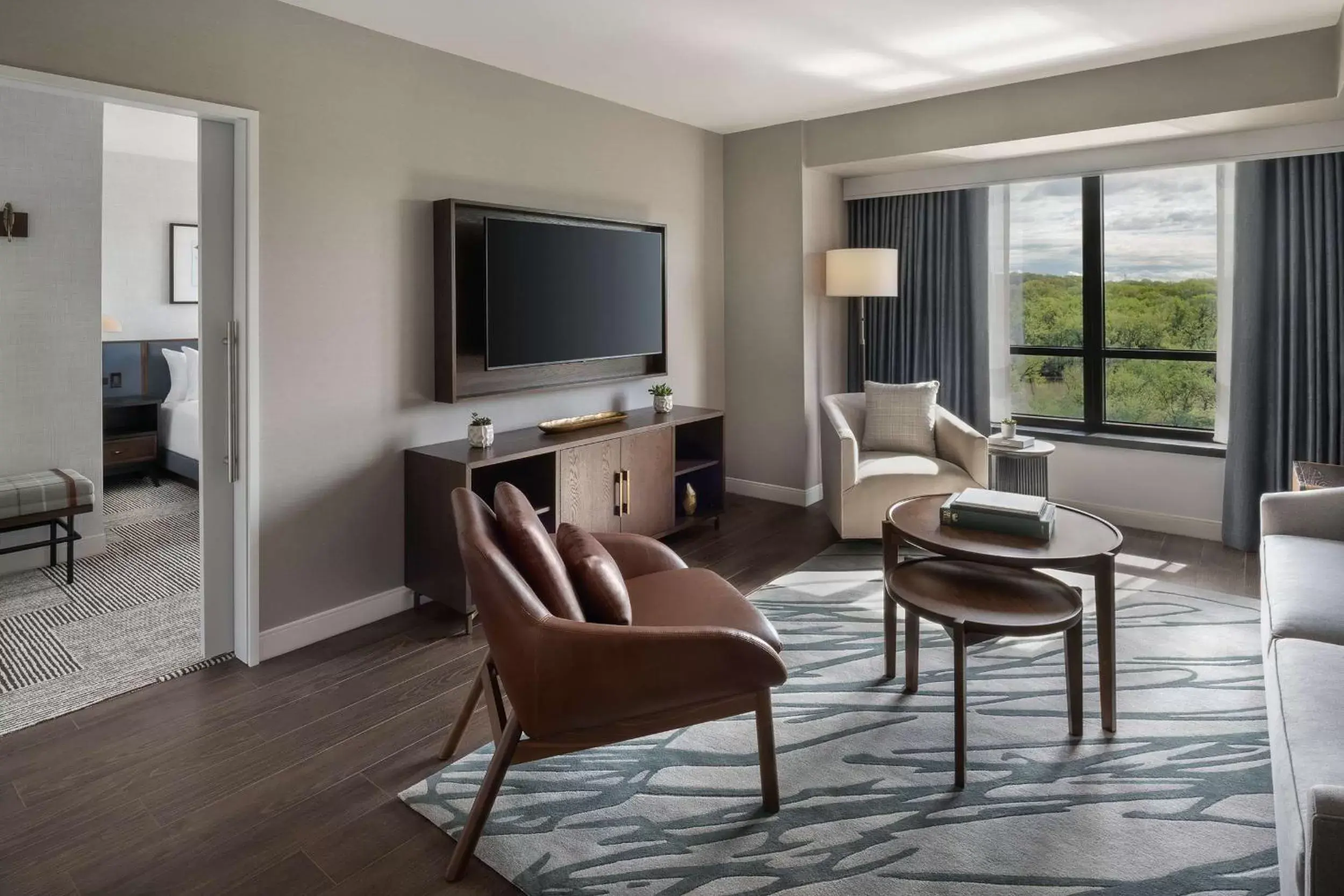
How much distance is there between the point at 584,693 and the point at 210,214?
7.15 feet

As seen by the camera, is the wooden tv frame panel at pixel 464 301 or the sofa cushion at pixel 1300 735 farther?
the wooden tv frame panel at pixel 464 301

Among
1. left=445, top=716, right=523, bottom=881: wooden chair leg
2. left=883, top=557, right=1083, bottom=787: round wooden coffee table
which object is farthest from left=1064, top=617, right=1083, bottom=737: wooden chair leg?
left=445, top=716, right=523, bottom=881: wooden chair leg

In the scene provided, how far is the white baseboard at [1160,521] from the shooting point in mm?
4414

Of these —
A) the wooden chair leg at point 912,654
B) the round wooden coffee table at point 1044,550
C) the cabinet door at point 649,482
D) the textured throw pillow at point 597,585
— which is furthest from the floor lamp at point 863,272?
the textured throw pillow at point 597,585

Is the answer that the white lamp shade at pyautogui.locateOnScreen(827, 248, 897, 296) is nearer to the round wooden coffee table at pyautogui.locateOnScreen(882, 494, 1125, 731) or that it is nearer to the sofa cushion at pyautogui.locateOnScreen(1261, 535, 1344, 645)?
the round wooden coffee table at pyautogui.locateOnScreen(882, 494, 1125, 731)

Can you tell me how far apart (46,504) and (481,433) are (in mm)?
2132

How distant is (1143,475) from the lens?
15.2 ft

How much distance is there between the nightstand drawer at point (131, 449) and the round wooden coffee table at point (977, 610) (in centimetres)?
550

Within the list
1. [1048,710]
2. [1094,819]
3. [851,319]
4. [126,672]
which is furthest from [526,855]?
[851,319]

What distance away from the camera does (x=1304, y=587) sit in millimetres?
2404

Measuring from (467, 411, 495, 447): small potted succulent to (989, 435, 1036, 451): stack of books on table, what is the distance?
8.82ft

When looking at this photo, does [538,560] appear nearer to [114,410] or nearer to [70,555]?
[70,555]

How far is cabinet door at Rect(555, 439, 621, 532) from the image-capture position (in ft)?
12.1

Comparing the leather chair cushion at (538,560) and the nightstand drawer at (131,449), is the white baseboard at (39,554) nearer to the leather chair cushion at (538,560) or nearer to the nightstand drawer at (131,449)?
the nightstand drawer at (131,449)
